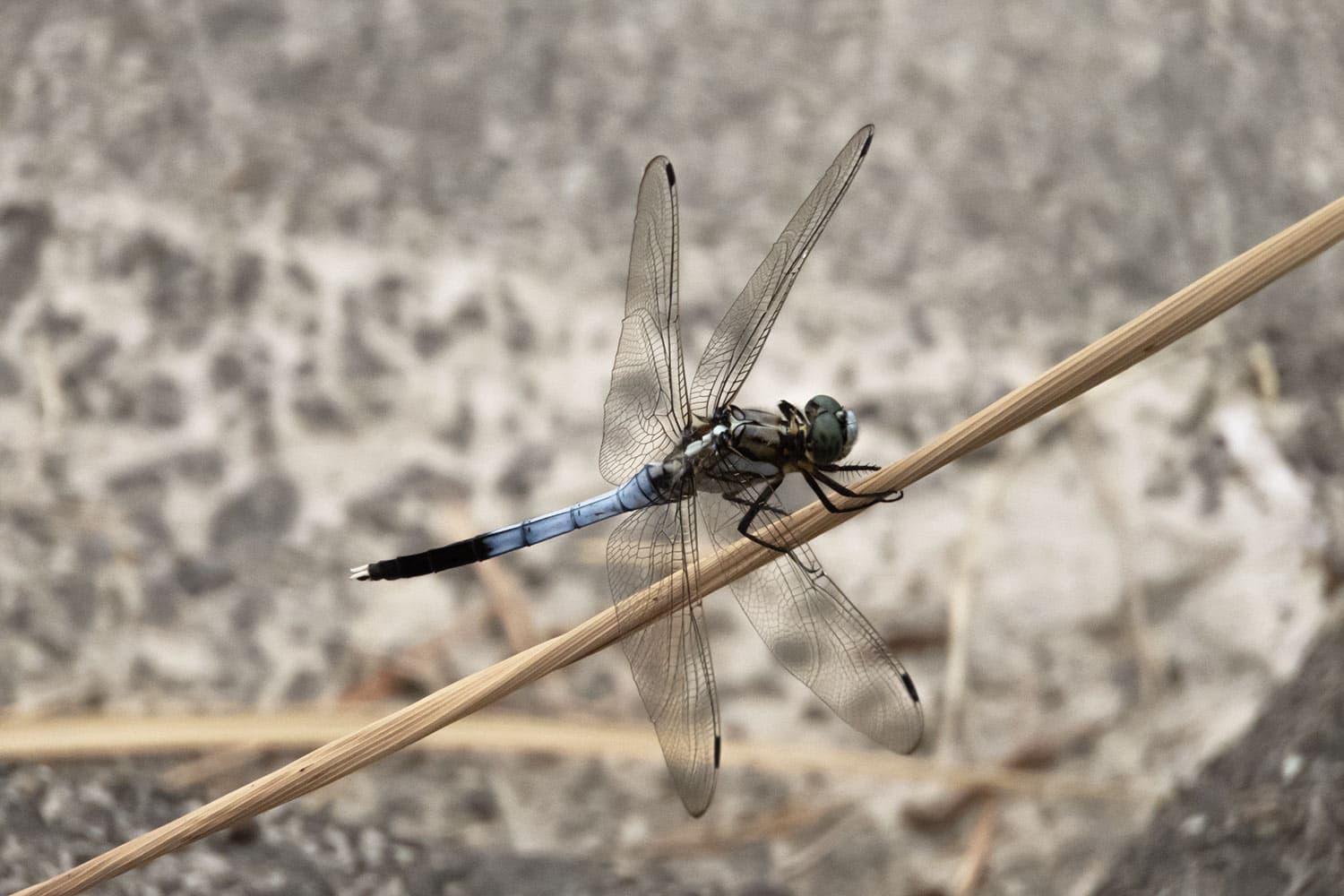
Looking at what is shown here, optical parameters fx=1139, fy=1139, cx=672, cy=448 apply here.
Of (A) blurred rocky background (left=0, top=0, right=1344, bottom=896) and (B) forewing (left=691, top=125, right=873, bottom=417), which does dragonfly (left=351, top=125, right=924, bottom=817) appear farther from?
(A) blurred rocky background (left=0, top=0, right=1344, bottom=896)

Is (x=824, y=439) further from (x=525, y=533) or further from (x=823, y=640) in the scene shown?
(x=525, y=533)

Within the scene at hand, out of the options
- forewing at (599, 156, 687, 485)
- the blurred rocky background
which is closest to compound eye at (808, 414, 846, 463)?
forewing at (599, 156, 687, 485)

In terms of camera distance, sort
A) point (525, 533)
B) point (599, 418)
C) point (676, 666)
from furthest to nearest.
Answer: point (599, 418), point (525, 533), point (676, 666)

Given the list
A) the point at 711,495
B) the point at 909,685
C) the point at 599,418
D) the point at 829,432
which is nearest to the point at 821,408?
the point at 829,432

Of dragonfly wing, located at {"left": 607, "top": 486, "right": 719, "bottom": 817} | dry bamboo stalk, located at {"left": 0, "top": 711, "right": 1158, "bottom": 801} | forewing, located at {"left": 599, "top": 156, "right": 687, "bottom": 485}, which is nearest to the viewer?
dragonfly wing, located at {"left": 607, "top": 486, "right": 719, "bottom": 817}

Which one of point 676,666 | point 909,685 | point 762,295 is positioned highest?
point 762,295

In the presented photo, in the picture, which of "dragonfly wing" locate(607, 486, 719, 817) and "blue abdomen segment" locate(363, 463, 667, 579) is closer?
"dragonfly wing" locate(607, 486, 719, 817)

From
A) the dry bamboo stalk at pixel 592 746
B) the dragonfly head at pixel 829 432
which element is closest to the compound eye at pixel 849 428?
the dragonfly head at pixel 829 432

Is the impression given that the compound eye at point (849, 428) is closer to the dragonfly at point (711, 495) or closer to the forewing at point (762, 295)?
the dragonfly at point (711, 495)
